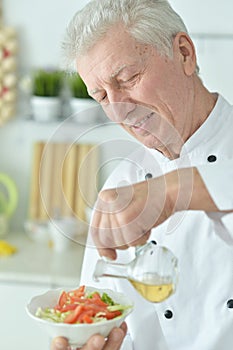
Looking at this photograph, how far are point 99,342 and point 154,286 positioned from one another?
0.31ft

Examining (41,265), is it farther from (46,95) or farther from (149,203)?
(149,203)

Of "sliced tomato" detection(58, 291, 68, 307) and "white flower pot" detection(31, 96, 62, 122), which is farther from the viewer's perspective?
"white flower pot" detection(31, 96, 62, 122)

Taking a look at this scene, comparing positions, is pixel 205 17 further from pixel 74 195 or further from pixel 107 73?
pixel 107 73

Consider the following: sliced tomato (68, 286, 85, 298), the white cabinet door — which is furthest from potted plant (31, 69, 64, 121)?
sliced tomato (68, 286, 85, 298)

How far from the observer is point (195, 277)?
1266 millimetres

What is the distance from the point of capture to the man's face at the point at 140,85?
112cm

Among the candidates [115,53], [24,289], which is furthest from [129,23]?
[24,289]

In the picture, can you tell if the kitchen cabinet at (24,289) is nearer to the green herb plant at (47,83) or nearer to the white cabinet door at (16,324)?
the white cabinet door at (16,324)

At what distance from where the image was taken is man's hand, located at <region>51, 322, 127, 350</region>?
961mm

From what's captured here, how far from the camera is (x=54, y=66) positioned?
257cm

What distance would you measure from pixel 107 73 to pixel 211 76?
4.47ft

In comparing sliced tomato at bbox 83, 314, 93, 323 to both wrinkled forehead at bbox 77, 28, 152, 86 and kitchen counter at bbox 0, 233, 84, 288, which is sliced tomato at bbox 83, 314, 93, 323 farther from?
kitchen counter at bbox 0, 233, 84, 288

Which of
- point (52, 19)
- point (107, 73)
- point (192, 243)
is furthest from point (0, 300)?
point (107, 73)

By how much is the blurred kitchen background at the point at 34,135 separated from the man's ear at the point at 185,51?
104 centimetres
